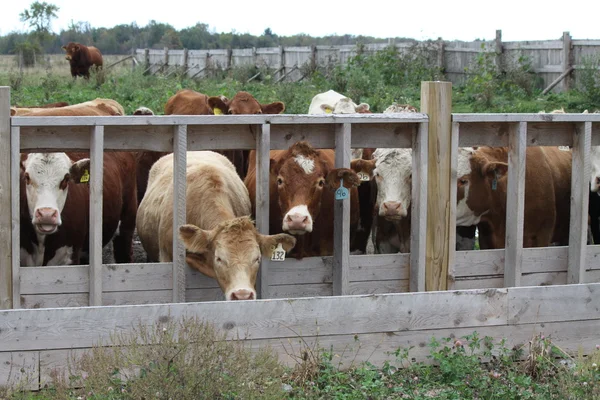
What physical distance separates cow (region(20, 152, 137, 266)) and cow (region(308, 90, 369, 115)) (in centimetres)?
354

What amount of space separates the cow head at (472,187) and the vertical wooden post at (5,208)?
4026 millimetres

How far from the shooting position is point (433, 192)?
7.06 m

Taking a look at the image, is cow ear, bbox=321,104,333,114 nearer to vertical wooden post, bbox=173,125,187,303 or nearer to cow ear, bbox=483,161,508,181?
cow ear, bbox=483,161,508,181

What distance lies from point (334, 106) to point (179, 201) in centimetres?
637

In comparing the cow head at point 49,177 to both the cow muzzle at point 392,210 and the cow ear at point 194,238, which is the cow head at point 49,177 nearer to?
the cow ear at point 194,238

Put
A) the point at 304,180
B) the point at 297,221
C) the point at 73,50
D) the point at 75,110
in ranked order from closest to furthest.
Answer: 1. the point at 297,221
2. the point at 304,180
3. the point at 75,110
4. the point at 73,50

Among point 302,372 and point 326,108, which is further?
point 326,108

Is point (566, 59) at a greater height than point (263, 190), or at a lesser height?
greater

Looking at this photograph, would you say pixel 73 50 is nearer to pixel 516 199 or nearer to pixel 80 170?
pixel 80 170

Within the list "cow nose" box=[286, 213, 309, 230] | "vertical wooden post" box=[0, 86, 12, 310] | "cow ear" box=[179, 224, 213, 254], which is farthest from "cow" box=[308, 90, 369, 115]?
"vertical wooden post" box=[0, 86, 12, 310]

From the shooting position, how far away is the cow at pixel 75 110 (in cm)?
934

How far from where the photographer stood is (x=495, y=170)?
8266 millimetres

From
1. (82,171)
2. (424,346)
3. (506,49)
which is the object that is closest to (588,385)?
(424,346)

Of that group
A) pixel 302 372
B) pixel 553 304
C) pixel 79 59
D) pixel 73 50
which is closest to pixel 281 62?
pixel 79 59
